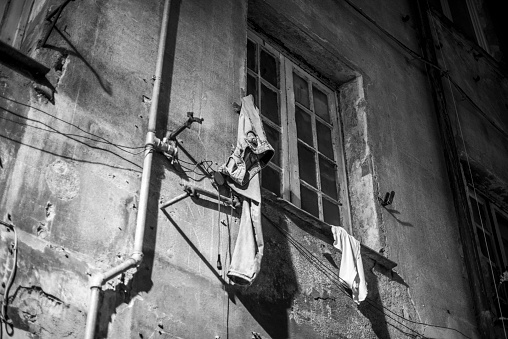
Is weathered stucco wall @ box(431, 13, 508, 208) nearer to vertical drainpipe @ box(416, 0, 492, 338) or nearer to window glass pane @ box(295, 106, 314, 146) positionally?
vertical drainpipe @ box(416, 0, 492, 338)

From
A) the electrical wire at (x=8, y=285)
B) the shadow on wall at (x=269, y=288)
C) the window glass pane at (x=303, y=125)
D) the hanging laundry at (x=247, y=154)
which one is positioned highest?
the window glass pane at (x=303, y=125)

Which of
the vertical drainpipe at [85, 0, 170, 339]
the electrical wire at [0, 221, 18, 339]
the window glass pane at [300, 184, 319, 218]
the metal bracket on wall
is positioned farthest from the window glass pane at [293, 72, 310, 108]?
the electrical wire at [0, 221, 18, 339]

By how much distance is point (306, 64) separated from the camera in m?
7.81

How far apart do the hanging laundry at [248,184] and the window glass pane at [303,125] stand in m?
1.30

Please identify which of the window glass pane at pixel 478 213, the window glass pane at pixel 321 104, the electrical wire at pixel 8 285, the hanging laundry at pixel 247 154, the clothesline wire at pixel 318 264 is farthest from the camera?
the window glass pane at pixel 478 213

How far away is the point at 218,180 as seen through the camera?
5.29 meters

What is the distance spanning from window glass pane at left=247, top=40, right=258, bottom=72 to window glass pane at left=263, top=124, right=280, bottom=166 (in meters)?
0.70

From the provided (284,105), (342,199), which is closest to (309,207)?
(342,199)

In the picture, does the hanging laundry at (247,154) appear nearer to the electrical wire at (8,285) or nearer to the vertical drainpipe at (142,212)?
the vertical drainpipe at (142,212)

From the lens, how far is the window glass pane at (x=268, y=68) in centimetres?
711

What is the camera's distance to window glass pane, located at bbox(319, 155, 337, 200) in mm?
6988

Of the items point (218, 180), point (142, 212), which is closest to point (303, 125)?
point (218, 180)

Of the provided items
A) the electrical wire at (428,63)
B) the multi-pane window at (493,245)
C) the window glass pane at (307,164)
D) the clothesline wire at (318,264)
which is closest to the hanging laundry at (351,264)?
the clothesline wire at (318,264)

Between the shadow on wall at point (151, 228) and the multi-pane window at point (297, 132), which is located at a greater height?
the multi-pane window at point (297, 132)
